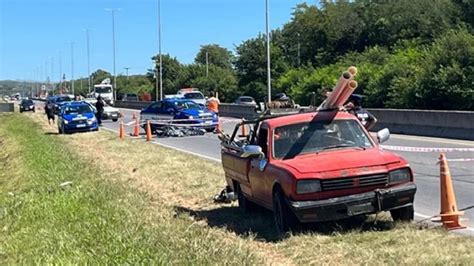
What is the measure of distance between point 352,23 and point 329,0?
8.98 m

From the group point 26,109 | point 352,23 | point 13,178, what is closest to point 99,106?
point 13,178

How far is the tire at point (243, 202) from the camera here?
38.5 feet

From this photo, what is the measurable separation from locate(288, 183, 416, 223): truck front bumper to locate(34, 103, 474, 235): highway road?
1.14 metres

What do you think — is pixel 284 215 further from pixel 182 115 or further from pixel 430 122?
pixel 182 115

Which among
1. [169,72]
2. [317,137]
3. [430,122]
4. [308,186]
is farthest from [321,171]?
[169,72]

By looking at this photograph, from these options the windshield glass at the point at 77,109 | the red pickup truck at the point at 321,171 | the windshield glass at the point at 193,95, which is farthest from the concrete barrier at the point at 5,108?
the red pickup truck at the point at 321,171

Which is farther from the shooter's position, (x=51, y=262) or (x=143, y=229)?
(x=143, y=229)

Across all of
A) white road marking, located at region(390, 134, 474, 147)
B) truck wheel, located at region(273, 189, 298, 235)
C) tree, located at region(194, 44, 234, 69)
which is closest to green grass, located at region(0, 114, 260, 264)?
truck wheel, located at region(273, 189, 298, 235)

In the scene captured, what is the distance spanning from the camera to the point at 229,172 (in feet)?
40.6

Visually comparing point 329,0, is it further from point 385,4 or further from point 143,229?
point 143,229

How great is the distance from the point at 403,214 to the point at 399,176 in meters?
0.59

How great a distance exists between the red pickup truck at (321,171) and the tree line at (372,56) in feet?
21.6

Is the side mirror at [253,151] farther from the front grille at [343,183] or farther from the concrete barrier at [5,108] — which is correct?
the concrete barrier at [5,108]

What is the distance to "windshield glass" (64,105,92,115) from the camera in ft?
129
